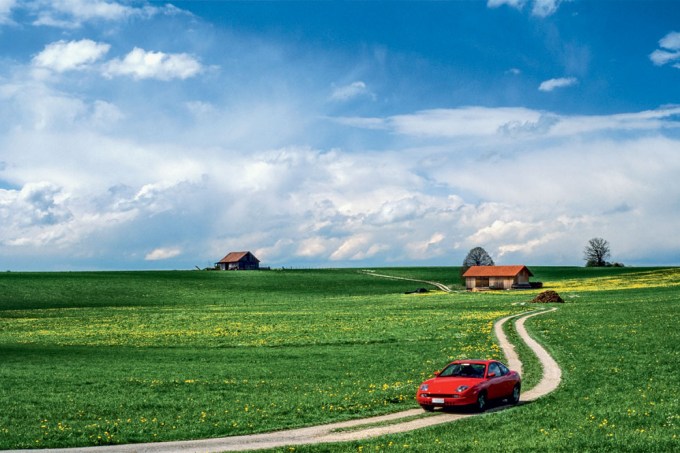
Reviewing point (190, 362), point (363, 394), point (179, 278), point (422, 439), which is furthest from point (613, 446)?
point (179, 278)

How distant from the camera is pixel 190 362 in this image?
4203cm

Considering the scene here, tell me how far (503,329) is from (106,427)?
41.2 m

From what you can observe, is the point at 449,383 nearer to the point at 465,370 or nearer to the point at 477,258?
the point at 465,370

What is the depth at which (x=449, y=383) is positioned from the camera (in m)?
25.4

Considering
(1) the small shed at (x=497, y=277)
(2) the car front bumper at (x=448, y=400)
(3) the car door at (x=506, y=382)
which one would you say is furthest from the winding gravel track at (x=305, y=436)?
(1) the small shed at (x=497, y=277)

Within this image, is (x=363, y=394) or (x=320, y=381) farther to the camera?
(x=320, y=381)

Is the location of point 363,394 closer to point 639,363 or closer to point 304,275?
point 639,363

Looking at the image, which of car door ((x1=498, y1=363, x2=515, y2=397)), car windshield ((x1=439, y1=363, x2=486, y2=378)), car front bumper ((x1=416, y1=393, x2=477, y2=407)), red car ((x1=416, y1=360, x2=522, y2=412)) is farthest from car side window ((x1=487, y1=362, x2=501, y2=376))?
car front bumper ((x1=416, y1=393, x2=477, y2=407))

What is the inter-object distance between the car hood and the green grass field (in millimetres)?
1909

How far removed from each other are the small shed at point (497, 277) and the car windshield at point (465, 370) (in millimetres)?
122947

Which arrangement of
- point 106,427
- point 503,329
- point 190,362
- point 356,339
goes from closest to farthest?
point 106,427, point 190,362, point 356,339, point 503,329

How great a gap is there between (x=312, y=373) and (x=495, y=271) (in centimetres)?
12074

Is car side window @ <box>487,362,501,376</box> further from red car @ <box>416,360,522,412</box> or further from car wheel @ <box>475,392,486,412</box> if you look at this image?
car wheel @ <box>475,392,486,412</box>

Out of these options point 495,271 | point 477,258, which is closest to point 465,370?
point 495,271
